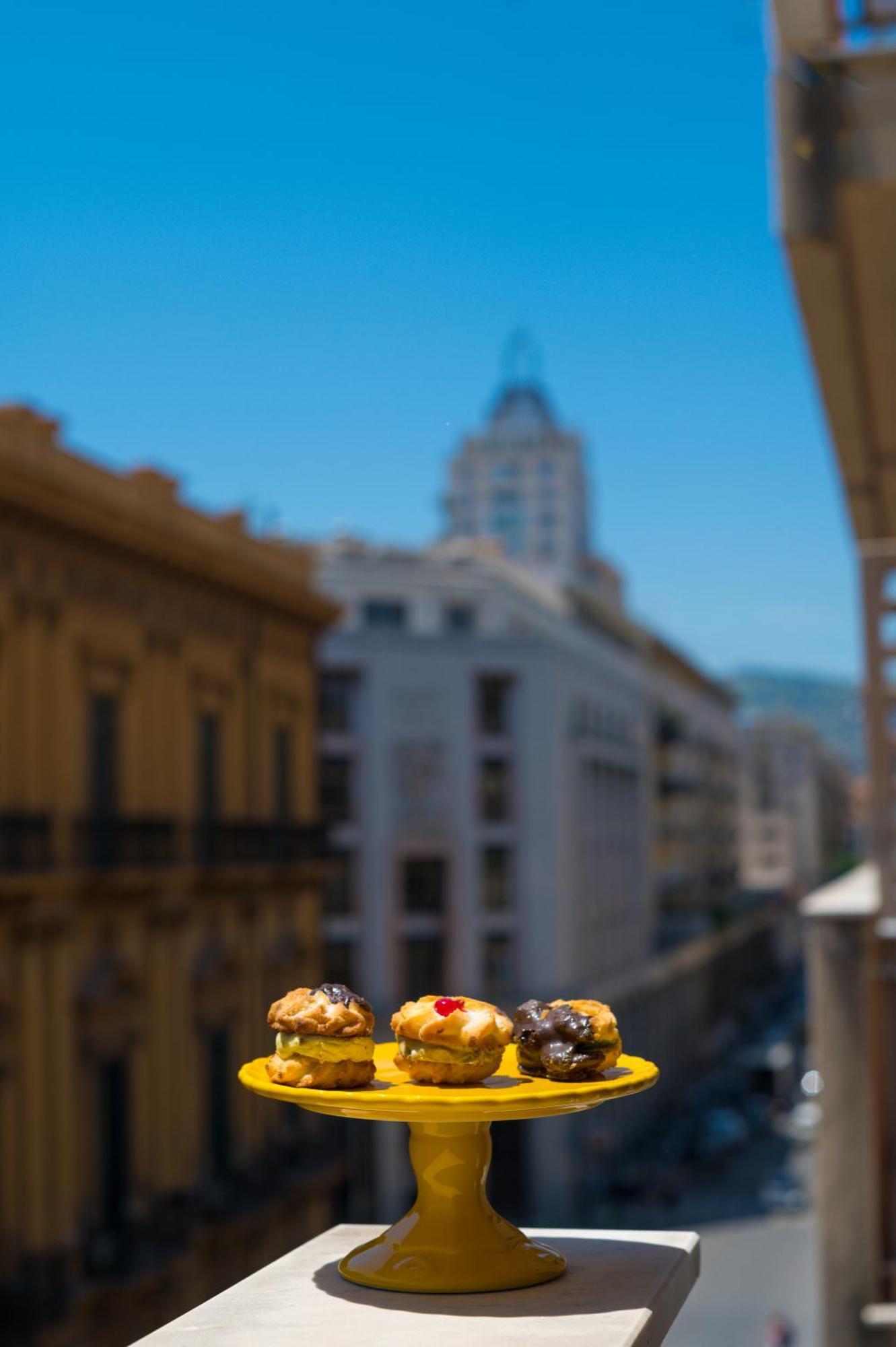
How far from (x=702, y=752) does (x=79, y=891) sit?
73.0 m

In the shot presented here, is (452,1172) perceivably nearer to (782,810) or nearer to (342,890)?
(342,890)

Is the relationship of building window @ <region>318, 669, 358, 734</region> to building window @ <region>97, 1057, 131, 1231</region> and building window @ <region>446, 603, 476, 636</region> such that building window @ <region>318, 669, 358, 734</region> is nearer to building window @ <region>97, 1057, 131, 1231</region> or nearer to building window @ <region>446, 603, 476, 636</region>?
building window @ <region>446, 603, 476, 636</region>

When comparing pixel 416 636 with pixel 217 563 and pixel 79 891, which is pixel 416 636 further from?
pixel 79 891

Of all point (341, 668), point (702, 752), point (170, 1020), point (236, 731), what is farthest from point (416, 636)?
point (702, 752)

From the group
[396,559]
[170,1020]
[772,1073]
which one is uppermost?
[396,559]

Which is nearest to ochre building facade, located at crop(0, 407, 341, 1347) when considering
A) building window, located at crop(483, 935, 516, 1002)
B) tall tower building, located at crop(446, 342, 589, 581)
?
building window, located at crop(483, 935, 516, 1002)

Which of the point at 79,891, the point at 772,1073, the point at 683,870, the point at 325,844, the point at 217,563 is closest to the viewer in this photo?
the point at 79,891

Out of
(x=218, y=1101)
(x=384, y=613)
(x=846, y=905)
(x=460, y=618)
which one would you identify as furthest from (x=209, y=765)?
(x=460, y=618)

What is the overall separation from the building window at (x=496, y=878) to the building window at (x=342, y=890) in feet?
13.8

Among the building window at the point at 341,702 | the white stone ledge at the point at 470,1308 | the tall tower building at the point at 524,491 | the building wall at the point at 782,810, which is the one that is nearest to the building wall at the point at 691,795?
the tall tower building at the point at 524,491

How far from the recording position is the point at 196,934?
30.5 meters

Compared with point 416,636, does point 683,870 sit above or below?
below

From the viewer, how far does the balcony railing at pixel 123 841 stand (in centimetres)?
2612

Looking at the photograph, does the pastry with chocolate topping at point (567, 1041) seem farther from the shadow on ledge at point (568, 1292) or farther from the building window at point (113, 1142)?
the building window at point (113, 1142)
